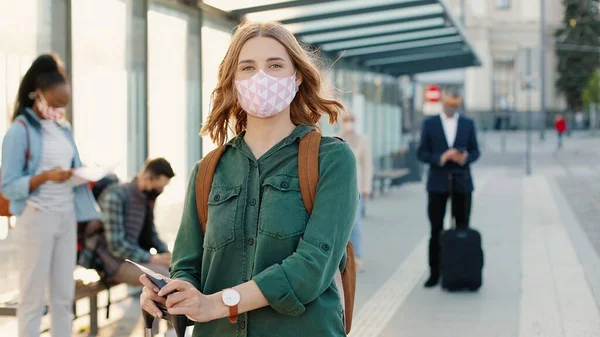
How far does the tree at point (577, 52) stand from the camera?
3137 inches

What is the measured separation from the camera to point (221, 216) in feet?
8.63

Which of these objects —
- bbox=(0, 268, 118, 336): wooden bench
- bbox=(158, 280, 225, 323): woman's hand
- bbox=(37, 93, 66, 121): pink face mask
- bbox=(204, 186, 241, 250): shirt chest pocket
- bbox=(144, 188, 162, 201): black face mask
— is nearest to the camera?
bbox=(158, 280, 225, 323): woman's hand

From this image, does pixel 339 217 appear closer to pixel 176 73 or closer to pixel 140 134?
pixel 140 134

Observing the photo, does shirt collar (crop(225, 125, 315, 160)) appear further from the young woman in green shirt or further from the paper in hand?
the paper in hand

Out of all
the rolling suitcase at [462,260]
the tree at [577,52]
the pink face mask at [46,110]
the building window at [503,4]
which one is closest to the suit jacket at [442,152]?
the rolling suitcase at [462,260]

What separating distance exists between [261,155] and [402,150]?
1990cm

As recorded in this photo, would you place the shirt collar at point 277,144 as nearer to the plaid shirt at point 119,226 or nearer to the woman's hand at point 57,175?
the woman's hand at point 57,175

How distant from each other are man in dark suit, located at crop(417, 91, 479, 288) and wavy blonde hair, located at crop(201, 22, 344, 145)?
593cm

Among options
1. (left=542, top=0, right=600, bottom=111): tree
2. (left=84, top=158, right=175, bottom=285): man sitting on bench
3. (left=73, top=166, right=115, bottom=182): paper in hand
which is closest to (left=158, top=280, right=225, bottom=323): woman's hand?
(left=73, top=166, right=115, bottom=182): paper in hand

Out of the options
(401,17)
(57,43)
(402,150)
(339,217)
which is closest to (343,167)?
(339,217)

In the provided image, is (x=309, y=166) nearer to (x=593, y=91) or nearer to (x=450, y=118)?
(x=450, y=118)

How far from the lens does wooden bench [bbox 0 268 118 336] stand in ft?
20.0

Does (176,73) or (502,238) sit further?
(502,238)

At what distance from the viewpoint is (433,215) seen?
29.3ft
